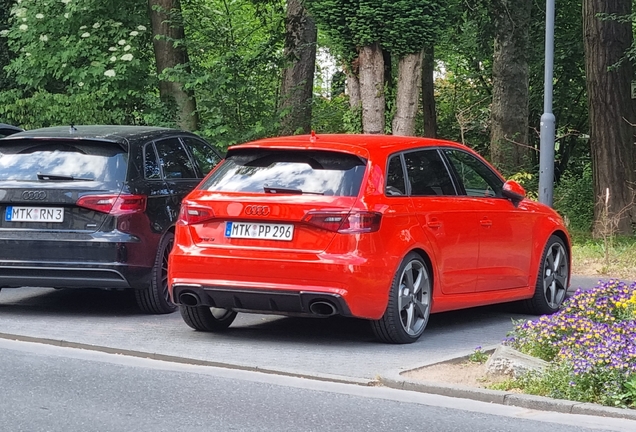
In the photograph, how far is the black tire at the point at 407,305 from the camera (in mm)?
9781

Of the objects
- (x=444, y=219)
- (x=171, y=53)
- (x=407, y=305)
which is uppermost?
(x=171, y=53)

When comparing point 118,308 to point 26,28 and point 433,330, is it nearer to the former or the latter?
point 433,330

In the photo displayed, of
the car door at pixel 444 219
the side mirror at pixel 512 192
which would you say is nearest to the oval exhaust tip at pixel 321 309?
the car door at pixel 444 219

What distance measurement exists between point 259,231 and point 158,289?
2275 mm

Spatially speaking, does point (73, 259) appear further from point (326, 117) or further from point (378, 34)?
point (326, 117)

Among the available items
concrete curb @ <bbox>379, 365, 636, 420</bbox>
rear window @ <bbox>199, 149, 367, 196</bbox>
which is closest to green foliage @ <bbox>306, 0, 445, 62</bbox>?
rear window @ <bbox>199, 149, 367, 196</bbox>

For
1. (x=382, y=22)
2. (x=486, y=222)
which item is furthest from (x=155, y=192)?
(x=382, y=22)

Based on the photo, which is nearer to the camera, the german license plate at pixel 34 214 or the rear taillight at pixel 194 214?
the rear taillight at pixel 194 214

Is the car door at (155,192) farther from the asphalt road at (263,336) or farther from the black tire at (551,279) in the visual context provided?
the black tire at (551,279)

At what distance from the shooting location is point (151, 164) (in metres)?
11.9

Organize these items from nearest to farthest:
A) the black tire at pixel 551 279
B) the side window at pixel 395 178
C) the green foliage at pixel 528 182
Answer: the side window at pixel 395 178 → the black tire at pixel 551 279 → the green foliage at pixel 528 182

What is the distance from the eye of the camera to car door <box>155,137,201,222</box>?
12.0m

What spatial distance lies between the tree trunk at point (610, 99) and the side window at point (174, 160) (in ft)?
31.7

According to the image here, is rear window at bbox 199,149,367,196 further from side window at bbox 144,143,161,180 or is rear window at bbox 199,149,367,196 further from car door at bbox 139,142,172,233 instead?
side window at bbox 144,143,161,180
